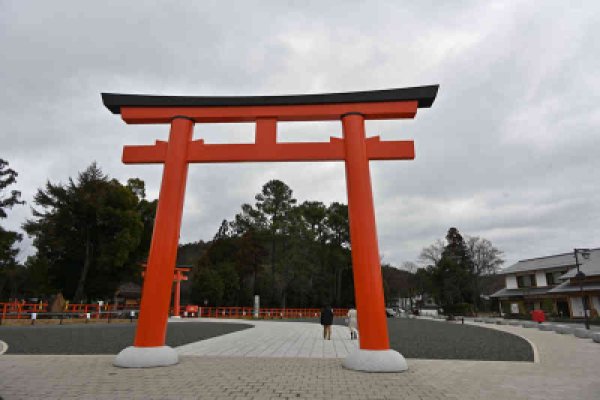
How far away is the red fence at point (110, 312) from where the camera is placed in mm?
20141

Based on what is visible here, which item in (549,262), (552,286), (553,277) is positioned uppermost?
(549,262)

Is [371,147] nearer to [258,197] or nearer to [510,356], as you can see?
[510,356]

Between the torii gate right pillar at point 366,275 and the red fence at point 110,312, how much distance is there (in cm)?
2024

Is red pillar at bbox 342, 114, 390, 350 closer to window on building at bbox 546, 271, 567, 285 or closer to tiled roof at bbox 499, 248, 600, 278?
tiled roof at bbox 499, 248, 600, 278

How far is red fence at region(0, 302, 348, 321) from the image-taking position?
20.1 metres

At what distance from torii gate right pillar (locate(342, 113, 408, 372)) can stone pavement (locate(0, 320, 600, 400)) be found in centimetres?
32

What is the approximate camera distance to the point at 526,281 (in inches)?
1335

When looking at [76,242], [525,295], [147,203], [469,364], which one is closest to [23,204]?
[76,242]

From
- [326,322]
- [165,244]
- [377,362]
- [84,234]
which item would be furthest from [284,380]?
[84,234]

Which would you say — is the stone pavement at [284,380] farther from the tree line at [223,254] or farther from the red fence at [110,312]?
the tree line at [223,254]

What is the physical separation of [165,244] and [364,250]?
13.6 ft

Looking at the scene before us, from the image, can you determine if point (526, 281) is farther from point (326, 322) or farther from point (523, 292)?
point (326, 322)

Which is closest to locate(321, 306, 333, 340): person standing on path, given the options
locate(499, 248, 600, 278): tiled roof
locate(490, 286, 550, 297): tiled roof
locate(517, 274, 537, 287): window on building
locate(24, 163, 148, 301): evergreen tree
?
locate(24, 163, 148, 301): evergreen tree

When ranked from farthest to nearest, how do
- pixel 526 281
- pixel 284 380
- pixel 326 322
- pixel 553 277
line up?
1. pixel 526 281
2. pixel 553 277
3. pixel 326 322
4. pixel 284 380
